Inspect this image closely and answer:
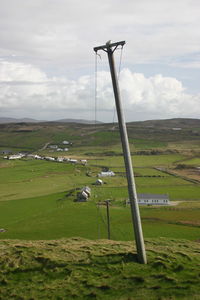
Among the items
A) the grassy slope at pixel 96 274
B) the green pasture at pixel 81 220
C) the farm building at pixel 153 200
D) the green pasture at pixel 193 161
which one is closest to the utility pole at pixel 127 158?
the grassy slope at pixel 96 274

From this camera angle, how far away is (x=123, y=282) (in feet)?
55.3

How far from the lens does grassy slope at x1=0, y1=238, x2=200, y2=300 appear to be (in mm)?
16172

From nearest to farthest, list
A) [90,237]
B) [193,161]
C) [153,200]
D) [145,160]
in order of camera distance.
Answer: [90,237] → [153,200] → [193,161] → [145,160]

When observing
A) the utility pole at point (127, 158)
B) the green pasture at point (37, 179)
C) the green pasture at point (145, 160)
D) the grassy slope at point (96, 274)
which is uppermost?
the utility pole at point (127, 158)

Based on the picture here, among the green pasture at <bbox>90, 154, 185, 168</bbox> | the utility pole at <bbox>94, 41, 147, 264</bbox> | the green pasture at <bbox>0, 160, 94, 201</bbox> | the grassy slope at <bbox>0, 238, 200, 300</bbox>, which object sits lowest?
the green pasture at <bbox>0, 160, 94, 201</bbox>

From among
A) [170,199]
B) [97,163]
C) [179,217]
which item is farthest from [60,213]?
[97,163]

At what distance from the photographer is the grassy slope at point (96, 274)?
53.1ft

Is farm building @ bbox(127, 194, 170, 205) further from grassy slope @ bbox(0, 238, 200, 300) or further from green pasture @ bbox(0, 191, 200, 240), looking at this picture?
grassy slope @ bbox(0, 238, 200, 300)

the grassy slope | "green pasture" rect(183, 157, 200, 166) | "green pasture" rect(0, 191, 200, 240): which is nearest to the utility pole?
the grassy slope

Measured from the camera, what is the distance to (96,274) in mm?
17984

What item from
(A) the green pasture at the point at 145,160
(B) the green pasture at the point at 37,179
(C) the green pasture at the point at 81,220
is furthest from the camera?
(A) the green pasture at the point at 145,160

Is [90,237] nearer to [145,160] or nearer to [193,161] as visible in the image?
[193,161]

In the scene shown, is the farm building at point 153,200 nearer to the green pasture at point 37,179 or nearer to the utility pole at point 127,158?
the green pasture at point 37,179

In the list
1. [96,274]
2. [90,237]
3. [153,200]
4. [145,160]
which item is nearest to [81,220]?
[90,237]
